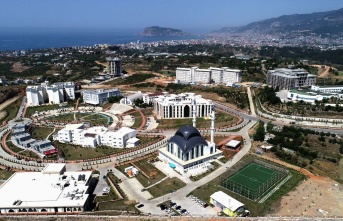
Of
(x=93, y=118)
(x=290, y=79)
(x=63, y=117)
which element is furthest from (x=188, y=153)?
(x=290, y=79)

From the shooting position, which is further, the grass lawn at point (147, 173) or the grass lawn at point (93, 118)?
the grass lawn at point (93, 118)

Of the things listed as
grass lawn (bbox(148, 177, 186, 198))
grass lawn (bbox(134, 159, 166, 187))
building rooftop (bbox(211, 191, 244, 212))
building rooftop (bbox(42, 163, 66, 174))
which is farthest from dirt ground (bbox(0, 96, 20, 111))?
building rooftop (bbox(211, 191, 244, 212))

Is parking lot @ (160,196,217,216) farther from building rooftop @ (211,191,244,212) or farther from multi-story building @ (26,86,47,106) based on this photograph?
multi-story building @ (26,86,47,106)

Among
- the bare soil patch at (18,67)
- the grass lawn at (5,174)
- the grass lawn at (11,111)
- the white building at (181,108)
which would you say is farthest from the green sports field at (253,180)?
the bare soil patch at (18,67)

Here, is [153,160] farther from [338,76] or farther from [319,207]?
[338,76]

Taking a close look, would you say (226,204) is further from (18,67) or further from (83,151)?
(18,67)

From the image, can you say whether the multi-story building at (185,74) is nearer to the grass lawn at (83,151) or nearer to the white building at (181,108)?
the white building at (181,108)

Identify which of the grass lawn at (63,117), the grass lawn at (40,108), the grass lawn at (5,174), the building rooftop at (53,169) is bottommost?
the grass lawn at (5,174)
